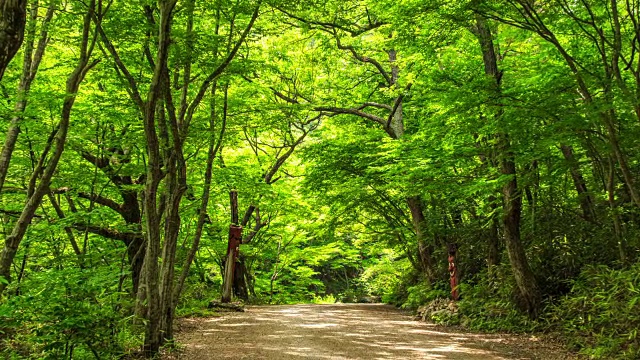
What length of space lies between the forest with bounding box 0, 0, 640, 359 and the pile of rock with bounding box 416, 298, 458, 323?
0.79 feet

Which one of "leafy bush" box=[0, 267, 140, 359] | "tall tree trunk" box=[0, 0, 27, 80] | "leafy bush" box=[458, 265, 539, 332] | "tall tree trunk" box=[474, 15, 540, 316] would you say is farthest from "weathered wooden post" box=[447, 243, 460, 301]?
"tall tree trunk" box=[0, 0, 27, 80]

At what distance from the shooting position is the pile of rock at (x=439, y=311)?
9.77 meters

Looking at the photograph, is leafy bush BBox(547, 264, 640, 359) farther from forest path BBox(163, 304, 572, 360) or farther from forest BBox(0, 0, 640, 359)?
forest path BBox(163, 304, 572, 360)

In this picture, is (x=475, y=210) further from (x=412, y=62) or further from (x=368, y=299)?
(x=368, y=299)

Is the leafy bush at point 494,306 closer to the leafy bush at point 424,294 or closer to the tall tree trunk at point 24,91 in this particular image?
the leafy bush at point 424,294

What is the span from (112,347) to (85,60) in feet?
12.0

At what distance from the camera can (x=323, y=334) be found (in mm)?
8016

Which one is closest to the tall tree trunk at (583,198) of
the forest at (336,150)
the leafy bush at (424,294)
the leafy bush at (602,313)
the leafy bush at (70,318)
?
the forest at (336,150)

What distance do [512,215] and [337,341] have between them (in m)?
3.76

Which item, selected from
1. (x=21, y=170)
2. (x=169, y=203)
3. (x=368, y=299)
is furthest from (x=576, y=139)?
(x=368, y=299)

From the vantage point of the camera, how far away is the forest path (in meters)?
6.33

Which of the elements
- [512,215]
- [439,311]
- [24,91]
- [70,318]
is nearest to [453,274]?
[439,311]

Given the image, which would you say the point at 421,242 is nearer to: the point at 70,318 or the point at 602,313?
the point at 602,313

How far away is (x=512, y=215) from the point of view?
27.8ft
